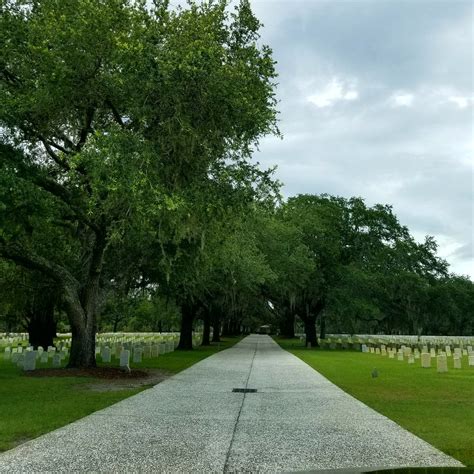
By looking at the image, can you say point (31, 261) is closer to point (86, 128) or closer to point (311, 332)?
point (86, 128)

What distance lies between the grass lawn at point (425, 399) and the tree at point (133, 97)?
598cm

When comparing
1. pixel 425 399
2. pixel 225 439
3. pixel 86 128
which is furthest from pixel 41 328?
pixel 225 439

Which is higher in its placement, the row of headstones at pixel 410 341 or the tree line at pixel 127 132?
the tree line at pixel 127 132

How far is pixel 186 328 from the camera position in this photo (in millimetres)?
35688

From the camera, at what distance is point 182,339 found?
3519 centimetres

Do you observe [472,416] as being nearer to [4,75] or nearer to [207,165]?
[207,165]

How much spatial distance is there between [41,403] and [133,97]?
699 cm

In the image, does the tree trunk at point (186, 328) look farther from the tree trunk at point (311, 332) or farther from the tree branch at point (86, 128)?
the tree branch at point (86, 128)

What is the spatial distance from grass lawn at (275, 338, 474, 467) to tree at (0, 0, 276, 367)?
5.98 meters

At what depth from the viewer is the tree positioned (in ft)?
39.5

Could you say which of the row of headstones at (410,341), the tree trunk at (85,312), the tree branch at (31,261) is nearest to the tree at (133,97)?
the tree branch at (31,261)

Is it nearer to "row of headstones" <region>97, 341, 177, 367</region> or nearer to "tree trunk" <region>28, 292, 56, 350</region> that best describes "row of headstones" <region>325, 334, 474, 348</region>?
"row of headstones" <region>97, 341, 177, 367</region>

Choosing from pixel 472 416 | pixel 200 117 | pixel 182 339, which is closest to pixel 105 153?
pixel 200 117

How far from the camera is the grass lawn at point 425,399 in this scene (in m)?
7.50
